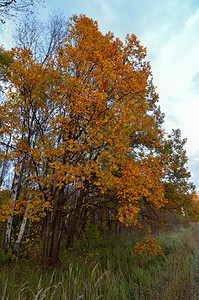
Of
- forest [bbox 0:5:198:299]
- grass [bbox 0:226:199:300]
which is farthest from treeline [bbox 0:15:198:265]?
grass [bbox 0:226:199:300]

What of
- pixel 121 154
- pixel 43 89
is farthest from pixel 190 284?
pixel 43 89

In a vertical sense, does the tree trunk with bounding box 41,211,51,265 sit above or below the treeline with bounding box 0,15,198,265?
below

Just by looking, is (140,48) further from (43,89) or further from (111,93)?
(43,89)

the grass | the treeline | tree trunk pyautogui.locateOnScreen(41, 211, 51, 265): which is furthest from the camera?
tree trunk pyautogui.locateOnScreen(41, 211, 51, 265)

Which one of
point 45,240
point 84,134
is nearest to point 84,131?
point 84,134

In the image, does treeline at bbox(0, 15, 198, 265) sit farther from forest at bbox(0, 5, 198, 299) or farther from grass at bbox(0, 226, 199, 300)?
grass at bbox(0, 226, 199, 300)

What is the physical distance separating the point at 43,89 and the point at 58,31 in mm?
7110

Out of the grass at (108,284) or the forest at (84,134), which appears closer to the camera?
the grass at (108,284)

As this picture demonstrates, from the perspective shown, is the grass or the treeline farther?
the treeline

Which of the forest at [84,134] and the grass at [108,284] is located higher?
the forest at [84,134]

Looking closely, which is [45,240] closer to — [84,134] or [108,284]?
[108,284]

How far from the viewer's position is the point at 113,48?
7070mm

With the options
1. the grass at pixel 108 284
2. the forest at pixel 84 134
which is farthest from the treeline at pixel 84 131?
the grass at pixel 108 284

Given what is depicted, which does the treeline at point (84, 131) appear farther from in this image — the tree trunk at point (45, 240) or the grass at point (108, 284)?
the grass at point (108, 284)
